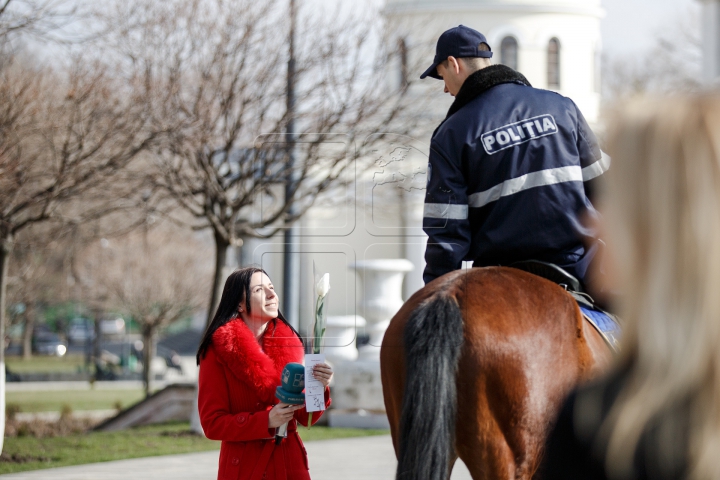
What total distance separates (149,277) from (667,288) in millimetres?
36493

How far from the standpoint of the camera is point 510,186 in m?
4.46

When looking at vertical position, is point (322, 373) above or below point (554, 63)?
below

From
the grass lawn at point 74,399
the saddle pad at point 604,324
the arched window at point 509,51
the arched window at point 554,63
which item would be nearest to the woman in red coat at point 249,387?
the saddle pad at point 604,324

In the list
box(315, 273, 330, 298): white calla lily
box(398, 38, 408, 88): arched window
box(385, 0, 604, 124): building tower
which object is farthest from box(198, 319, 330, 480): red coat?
box(385, 0, 604, 124): building tower

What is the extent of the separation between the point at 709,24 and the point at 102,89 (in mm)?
18441

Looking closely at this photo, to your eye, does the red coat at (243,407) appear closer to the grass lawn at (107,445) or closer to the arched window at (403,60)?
the grass lawn at (107,445)

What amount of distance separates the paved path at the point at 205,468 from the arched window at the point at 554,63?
31315 mm

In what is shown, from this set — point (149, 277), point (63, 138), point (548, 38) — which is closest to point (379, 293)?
point (63, 138)

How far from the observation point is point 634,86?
1982 millimetres

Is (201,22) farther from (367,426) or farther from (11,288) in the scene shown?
(11,288)

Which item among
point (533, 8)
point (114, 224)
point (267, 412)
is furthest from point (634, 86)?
point (533, 8)

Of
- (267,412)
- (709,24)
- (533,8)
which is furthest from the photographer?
(533,8)

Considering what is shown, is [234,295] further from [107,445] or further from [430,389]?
[107,445]

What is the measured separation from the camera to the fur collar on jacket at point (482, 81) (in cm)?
471
